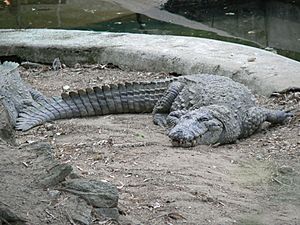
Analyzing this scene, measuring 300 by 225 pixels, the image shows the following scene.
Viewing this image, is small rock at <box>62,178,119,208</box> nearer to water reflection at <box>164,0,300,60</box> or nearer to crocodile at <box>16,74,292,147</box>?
crocodile at <box>16,74,292,147</box>

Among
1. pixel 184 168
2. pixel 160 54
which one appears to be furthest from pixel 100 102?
pixel 184 168

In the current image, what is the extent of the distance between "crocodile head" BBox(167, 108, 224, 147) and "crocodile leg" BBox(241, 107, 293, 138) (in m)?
0.29

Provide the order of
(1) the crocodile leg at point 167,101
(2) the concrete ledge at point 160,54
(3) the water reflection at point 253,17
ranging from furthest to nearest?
Result: (3) the water reflection at point 253,17
(2) the concrete ledge at point 160,54
(1) the crocodile leg at point 167,101

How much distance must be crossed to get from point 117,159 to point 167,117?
148 cm

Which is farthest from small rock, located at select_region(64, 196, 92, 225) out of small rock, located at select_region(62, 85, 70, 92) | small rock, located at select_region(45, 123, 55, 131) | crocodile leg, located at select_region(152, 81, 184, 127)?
small rock, located at select_region(62, 85, 70, 92)

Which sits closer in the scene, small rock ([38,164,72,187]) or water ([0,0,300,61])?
small rock ([38,164,72,187])

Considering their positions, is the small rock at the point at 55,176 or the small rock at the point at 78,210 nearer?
the small rock at the point at 78,210

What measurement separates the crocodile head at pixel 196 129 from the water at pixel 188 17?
3773 mm

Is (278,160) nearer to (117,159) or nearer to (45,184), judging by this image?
(117,159)

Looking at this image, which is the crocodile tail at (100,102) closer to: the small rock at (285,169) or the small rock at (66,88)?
the small rock at (66,88)

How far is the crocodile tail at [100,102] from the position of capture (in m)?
6.11

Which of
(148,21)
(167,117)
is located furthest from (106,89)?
(148,21)

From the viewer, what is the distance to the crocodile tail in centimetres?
611

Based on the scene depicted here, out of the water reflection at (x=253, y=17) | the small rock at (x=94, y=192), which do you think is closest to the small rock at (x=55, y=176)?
the small rock at (x=94, y=192)
